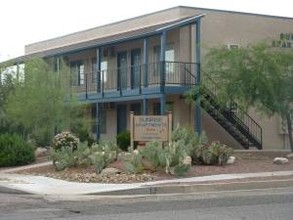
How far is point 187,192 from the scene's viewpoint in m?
16.8

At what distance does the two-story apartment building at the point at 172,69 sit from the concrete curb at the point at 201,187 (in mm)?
10308

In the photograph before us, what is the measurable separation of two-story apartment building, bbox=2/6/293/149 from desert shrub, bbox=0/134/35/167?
21.6ft

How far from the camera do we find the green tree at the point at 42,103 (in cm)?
2781

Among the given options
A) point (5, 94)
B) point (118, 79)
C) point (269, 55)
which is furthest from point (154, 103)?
point (269, 55)

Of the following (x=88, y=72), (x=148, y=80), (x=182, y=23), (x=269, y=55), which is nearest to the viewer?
(x=269, y=55)

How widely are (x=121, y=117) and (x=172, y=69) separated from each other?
6193 millimetres

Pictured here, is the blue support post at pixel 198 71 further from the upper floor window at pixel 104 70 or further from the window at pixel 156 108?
the upper floor window at pixel 104 70

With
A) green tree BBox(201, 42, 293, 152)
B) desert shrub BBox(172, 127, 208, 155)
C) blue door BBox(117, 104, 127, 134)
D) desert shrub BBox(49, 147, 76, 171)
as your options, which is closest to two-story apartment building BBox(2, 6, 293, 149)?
Answer: blue door BBox(117, 104, 127, 134)

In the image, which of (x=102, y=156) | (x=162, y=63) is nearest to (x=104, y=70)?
(x=162, y=63)

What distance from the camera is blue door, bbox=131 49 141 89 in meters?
32.4

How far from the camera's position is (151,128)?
22031 millimetres

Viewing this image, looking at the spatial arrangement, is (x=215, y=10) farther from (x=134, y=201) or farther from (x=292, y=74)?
(x=134, y=201)

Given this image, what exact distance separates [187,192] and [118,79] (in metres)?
17.3

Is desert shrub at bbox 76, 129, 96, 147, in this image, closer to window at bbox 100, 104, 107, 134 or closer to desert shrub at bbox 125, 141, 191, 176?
window at bbox 100, 104, 107, 134
